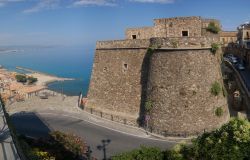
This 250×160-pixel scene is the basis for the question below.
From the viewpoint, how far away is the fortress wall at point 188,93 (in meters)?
21.1

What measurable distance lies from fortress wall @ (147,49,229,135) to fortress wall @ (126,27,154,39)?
18.0 ft

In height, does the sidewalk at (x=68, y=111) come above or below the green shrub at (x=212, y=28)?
below

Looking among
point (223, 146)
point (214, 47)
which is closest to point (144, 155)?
point (223, 146)

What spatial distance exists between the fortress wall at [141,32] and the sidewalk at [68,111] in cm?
694

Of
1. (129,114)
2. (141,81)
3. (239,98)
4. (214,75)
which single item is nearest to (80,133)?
(129,114)

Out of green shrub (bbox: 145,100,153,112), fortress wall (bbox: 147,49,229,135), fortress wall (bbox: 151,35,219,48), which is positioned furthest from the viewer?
green shrub (bbox: 145,100,153,112)

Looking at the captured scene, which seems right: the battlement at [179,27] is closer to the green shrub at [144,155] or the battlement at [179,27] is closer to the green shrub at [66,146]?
the green shrub at [66,146]

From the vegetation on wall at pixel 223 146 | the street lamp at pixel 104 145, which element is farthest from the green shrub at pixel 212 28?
the vegetation on wall at pixel 223 146

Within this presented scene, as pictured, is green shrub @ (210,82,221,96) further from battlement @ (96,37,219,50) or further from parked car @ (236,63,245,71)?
parked car @ (236,63,245,71)

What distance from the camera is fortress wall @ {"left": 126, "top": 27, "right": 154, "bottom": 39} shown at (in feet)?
88.4

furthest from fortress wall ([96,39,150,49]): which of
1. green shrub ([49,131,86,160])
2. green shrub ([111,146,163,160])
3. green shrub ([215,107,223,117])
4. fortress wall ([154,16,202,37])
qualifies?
green shrub ([111,146,163,160])

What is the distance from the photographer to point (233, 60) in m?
41.6

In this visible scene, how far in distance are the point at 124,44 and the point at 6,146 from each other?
1702cm

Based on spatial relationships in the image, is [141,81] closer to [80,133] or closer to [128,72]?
[128,72]
